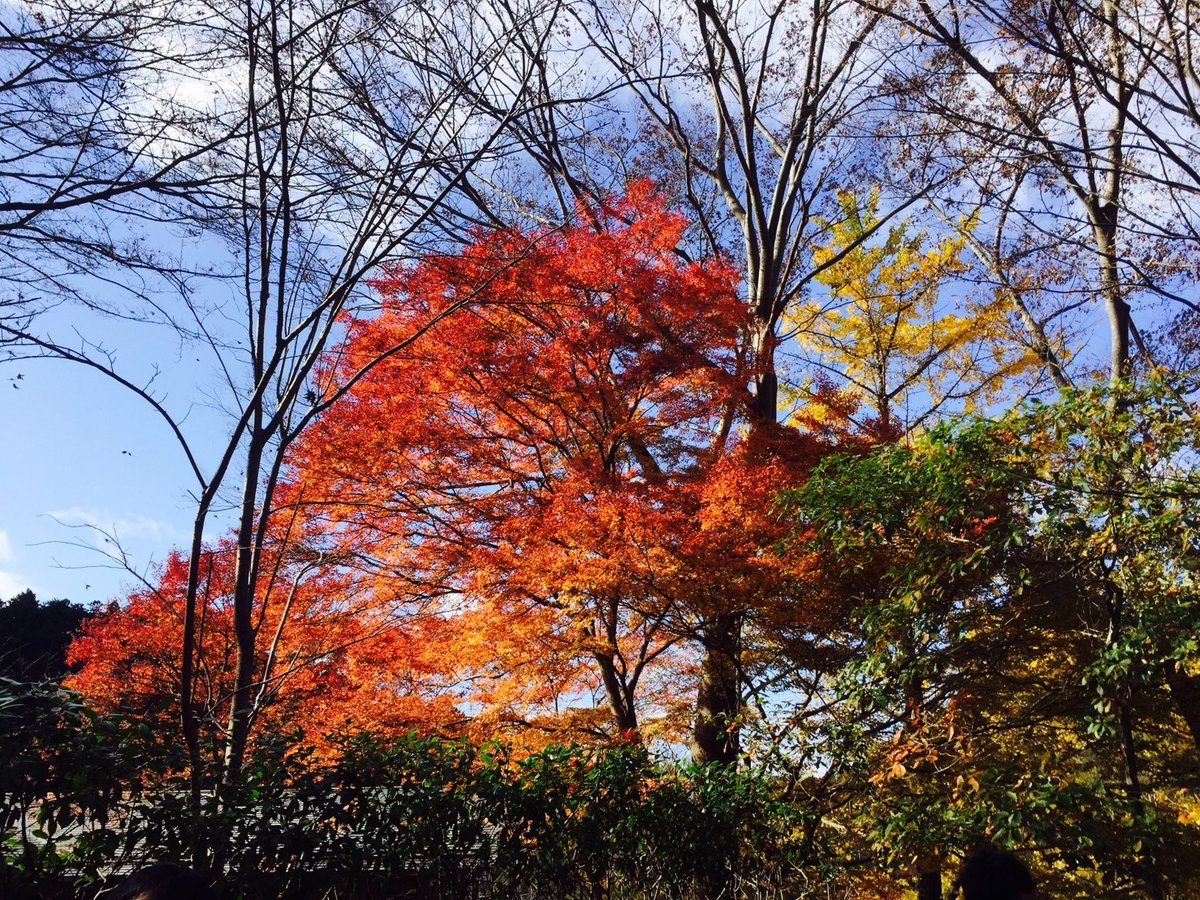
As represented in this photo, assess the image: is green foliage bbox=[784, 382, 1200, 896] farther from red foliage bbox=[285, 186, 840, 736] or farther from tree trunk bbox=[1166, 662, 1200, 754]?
red foliage bbox=[285, 186, 840, 736]

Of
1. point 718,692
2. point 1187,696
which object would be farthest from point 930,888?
point 1187,696

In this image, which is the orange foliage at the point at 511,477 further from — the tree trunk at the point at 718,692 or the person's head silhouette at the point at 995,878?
the person's head silhouette at the point at 995,878

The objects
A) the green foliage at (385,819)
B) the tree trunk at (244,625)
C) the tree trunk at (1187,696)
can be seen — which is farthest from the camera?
the tree trunk at (1187,696)

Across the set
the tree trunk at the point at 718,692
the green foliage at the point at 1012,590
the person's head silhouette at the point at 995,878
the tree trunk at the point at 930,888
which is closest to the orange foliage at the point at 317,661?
the tree trunk at the point at 718,692

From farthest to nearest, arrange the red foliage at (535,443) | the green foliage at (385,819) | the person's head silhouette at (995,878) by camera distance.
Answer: the red foliage at (535,443) < the green foliage at (385,819) < the person's head silhouette at (995,878)

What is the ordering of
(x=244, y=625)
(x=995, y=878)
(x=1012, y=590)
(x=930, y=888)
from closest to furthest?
(x=995, y=878), (x=244, y=625), (x=1012, y=590), (x=930, y=888)

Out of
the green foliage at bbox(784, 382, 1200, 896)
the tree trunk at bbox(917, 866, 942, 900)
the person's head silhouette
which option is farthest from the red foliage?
the person's head silhouette

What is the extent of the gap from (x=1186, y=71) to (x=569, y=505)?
6.81m

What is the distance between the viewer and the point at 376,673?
9961 millimetres

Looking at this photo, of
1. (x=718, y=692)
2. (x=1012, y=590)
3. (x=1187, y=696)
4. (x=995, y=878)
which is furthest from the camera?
(x=718, y=692)

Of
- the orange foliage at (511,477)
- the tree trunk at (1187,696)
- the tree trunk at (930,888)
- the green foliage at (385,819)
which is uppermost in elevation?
the orange foliage at (511,477)

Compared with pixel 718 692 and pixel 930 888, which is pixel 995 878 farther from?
pixel 930 888

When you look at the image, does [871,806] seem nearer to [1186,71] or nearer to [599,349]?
[599,349]

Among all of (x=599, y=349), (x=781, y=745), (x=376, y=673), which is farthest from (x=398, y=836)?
(x=599, y=349)
